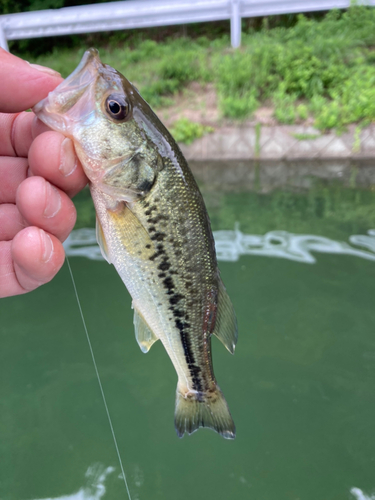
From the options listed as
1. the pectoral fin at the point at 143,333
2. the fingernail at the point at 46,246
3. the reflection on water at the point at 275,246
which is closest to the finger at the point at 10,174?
the fingernail at the point at 46,246

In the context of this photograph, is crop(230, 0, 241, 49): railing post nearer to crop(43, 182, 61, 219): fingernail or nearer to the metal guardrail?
the metal guardrail

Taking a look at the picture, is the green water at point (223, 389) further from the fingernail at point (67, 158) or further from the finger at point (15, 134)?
the fingernail at point (67, 158)

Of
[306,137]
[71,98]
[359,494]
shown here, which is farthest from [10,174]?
[306,137]

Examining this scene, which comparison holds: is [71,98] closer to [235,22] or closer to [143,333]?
[143,333]

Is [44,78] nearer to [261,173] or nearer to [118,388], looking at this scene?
[118,388]

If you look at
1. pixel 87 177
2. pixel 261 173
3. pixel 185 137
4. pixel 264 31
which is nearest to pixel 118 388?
pixel 87 177
